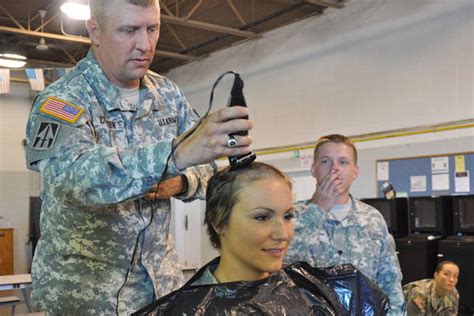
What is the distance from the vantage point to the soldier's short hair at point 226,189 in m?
1.77

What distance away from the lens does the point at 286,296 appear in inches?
65.9

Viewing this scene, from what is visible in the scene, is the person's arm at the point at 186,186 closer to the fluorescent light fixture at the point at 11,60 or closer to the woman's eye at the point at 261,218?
the woman's eye at the point at 261,218

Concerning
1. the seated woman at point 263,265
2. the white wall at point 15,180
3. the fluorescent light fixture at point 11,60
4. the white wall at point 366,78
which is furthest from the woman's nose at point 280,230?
the white wall at point 15,180

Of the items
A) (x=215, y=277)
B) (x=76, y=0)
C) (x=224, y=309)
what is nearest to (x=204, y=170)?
(x=215, y=277)

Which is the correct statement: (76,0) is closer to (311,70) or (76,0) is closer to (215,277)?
(311,70)

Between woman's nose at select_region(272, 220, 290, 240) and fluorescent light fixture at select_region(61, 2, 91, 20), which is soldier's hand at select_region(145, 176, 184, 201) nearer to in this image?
woman's nose at select_region(272, 220, 290, 240)

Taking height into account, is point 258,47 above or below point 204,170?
above

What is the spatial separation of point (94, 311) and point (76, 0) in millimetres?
5165

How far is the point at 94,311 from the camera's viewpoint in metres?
1.66

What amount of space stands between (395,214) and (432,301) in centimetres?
154

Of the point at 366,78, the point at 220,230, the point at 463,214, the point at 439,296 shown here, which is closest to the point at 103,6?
the point at 220,230

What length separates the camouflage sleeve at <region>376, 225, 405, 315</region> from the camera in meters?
2.60

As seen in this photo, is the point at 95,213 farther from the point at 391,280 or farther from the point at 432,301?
the point at 432,301

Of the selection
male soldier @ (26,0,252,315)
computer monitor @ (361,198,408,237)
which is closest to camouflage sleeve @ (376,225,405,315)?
male soldier @ (26,0,252,315)
